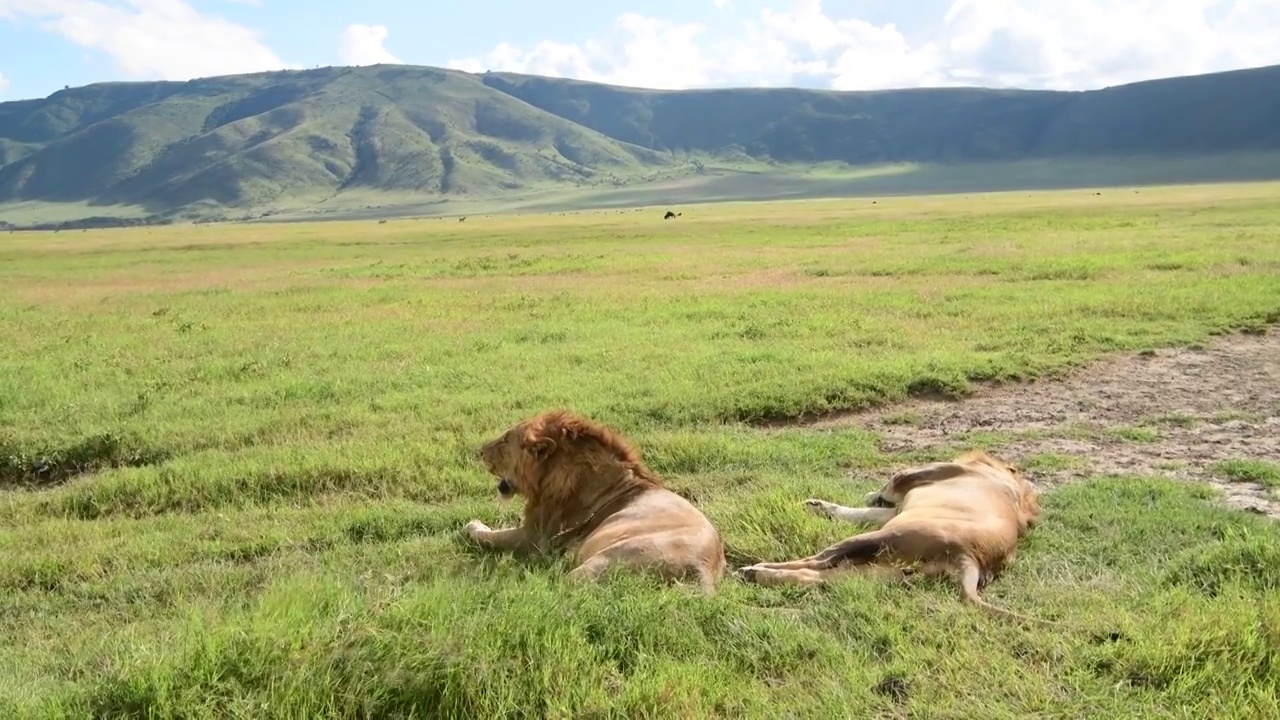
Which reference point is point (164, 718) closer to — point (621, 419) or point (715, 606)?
point (715, 606)

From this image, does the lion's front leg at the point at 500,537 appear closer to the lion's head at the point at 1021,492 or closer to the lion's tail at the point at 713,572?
the lion's tail at the point at 713,572

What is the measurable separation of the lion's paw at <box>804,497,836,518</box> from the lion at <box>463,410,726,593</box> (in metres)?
0.90

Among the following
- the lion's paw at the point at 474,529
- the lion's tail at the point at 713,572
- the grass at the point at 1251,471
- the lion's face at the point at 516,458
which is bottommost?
the grass at the point at 1251,471

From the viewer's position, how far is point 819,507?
22.6 feet

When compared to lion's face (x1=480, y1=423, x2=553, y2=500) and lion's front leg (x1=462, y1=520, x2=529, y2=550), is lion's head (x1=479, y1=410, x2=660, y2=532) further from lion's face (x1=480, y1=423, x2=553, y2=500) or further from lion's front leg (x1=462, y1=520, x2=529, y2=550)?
lion's front leg (x1=462, y1=520, x2=529, y2=550)

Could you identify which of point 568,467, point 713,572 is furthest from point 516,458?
point 713,572

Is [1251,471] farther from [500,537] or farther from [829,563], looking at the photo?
[500,537]

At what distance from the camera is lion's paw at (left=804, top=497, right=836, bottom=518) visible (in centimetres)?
680

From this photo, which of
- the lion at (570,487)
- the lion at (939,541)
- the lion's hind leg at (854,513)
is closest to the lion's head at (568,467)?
the lion at (570,487)

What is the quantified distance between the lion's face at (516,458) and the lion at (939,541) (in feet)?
6.00

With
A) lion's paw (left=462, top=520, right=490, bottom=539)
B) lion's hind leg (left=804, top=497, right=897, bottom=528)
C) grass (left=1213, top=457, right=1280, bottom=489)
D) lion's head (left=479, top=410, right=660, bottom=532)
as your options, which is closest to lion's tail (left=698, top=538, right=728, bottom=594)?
lion's head (left=479, top=410, right=660, bottom=532)

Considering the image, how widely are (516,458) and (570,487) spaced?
462 millimetres

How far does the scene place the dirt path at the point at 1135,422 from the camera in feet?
26.9

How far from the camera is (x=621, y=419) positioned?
10.2m
